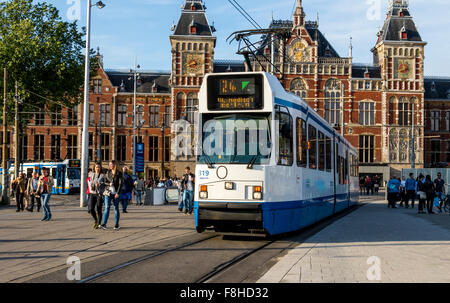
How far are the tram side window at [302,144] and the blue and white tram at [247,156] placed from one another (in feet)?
0.30

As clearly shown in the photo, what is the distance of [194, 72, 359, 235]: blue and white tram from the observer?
9320 millimetres

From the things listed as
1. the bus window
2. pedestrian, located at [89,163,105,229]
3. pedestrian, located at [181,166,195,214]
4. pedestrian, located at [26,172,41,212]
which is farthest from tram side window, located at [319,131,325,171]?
pedestrian, located at [26,172,41,212]

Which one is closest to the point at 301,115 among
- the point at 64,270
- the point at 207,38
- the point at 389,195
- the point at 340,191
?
the point at 64,270

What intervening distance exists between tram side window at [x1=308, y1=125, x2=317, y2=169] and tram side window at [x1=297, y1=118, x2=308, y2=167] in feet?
1.30

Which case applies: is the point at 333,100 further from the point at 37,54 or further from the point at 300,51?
the point at 37,54

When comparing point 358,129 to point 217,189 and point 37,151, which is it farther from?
point 217,189

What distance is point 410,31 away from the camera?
54625mm

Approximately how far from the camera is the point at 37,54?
1229 inches

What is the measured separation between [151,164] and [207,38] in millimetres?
14716

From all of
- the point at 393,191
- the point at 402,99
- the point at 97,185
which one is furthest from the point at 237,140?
the point at 402,99

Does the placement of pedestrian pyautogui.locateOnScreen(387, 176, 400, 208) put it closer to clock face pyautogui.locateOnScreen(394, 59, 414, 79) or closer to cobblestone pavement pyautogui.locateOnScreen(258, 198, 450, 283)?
cobblestone pavement pyautogui.locateOnScreen(258, 198, 450, 283)

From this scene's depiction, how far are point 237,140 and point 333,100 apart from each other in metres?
45.6

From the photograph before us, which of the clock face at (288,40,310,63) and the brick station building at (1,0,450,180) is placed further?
the clock face at (288,40,310,63)

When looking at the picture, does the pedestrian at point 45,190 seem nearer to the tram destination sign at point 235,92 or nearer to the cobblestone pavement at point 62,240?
the cobblestone pavement at point 62,240
